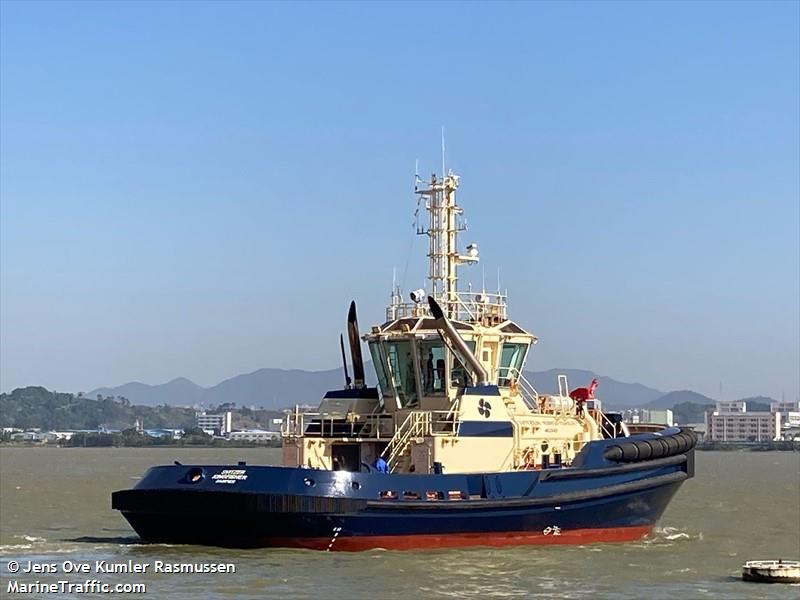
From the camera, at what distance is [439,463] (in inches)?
1045

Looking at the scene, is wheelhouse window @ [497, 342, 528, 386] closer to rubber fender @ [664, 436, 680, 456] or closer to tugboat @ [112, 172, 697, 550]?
tugboat @ [112, 172, 697, 550]

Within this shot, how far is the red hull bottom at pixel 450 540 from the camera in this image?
25.0 meters

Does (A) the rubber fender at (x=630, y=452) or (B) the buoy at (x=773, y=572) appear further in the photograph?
(A) the rubber fender at (x=630, y=452)

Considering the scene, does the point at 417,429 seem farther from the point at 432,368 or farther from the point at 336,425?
the point at 336,425

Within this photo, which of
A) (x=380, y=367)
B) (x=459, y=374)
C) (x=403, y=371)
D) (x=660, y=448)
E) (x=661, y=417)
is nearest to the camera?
(x=459, y=374)

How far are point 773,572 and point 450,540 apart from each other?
569 cm

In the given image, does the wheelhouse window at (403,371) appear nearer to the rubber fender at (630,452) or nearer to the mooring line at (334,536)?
the mooring line at (334,536)

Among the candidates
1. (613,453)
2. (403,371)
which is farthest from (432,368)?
(613,453)

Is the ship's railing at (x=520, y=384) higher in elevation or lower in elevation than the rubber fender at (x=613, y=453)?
higher

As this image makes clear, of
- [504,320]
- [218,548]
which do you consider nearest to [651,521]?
[504,320]

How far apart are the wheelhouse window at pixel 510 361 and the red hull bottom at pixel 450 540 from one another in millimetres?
3324

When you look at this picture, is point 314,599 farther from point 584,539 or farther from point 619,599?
point 584,539

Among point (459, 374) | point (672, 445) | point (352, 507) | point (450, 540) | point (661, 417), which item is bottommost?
point (450, 540)

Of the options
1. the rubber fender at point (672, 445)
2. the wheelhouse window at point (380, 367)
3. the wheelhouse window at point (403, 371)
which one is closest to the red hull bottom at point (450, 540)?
the rubber fender at point (672, 445)
